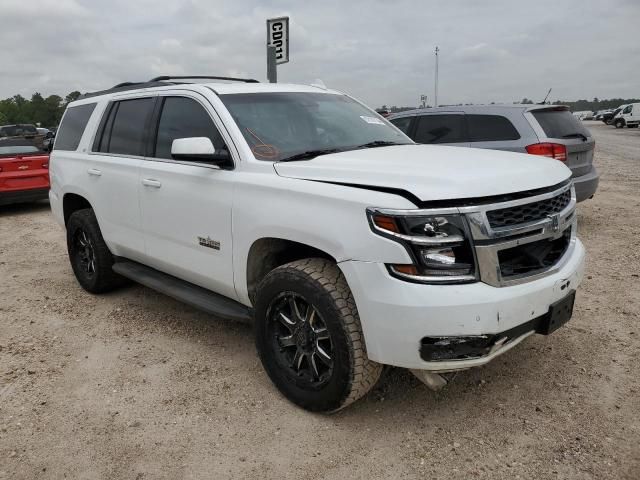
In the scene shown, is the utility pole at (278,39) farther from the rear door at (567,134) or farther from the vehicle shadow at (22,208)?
the vehicle shadow at (22,208)

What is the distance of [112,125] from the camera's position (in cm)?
473

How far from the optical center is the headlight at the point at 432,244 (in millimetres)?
2514

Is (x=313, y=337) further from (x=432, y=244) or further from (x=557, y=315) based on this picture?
(x=557, y=315)

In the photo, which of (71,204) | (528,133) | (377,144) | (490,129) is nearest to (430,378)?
(377,144)

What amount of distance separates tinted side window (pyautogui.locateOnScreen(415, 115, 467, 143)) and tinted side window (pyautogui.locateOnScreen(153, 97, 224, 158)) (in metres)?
4.41

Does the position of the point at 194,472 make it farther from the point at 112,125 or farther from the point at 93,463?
the point at 112,125

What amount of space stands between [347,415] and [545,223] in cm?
153

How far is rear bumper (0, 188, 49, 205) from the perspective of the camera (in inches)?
392

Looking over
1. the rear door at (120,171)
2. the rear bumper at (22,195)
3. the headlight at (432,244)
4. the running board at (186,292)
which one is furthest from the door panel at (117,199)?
the rear bumper at (22,195)

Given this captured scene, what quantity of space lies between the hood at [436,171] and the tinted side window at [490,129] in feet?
12.2

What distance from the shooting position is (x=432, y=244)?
8.20ft

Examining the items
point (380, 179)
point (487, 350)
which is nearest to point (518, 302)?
point (487, 350)

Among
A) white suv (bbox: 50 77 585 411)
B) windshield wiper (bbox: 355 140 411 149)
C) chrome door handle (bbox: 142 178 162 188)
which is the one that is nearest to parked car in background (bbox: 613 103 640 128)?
white suv (bbox: 50 77 585 411)

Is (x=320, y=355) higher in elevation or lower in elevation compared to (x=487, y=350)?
lower
